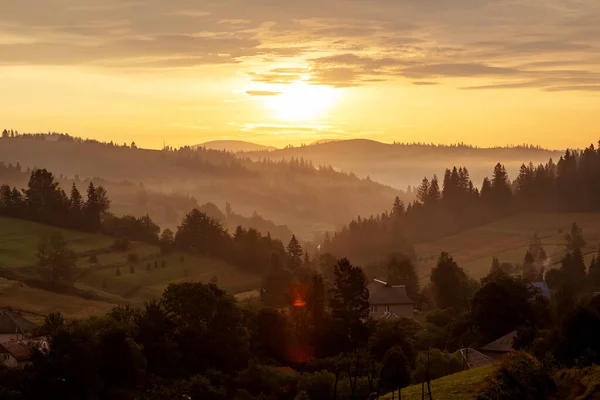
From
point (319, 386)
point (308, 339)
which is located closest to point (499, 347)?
point (319, 386)

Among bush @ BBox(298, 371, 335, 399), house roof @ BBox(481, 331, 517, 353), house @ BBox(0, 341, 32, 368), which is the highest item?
house roof @ BBox(481, 331, 517, 353)

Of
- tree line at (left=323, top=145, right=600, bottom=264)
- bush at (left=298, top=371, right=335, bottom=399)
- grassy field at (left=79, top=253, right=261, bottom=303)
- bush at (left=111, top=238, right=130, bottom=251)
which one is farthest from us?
tree line at (left=323, top=145, right=600, bottom=264)

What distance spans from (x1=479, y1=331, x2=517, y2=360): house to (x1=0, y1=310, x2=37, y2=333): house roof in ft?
142

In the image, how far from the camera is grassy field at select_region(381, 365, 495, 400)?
159 feet

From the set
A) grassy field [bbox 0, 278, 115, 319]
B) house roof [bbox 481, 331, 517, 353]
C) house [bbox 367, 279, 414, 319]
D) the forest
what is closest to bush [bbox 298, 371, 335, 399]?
the forest

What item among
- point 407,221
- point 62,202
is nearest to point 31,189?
point 62,202

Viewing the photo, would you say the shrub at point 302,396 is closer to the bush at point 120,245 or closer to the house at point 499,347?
the house at point 499,347

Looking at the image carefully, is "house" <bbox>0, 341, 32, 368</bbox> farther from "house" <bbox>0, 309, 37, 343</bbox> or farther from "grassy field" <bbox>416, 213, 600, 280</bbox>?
"grassy field" <bbox>416, 213, 600, 280</bbox>

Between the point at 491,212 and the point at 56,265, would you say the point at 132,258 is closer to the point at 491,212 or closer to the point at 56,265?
the point at 56,265

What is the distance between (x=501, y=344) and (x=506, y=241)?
10543 cm

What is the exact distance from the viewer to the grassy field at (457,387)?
48531 millimetres

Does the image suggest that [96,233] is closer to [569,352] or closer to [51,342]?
[51,342]

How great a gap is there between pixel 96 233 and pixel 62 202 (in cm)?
840

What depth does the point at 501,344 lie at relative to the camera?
74.4 m
